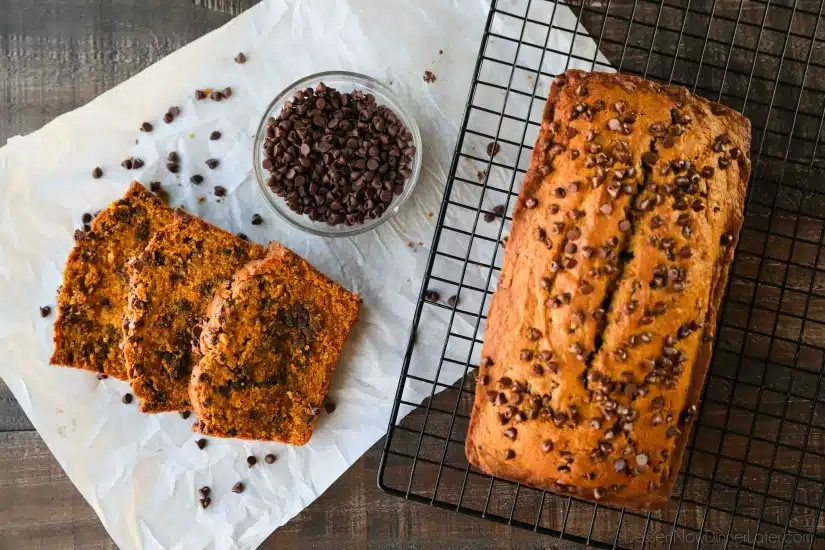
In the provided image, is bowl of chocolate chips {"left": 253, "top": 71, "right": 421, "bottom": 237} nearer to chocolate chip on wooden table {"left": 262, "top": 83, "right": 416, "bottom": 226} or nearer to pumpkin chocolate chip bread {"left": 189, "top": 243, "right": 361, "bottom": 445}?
chocolate chip on wooden table {"left": 262, "top": 83, "right": 416, "bottom": 226}

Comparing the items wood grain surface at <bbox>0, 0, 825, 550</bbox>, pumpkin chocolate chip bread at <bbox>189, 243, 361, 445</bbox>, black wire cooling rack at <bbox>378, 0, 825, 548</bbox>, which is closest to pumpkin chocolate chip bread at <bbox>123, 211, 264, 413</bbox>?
pumpkin chocolate chip bread at <bbox>189, 243, 361, 445</bbox>

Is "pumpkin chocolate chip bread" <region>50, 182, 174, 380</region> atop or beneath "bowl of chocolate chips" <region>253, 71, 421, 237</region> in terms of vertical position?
beneath

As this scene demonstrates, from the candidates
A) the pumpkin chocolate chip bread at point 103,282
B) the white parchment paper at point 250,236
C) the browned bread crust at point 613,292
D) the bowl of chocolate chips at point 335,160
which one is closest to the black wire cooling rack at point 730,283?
the white parchment paper at point 250,236

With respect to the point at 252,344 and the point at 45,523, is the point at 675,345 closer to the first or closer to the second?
the point at 252,344

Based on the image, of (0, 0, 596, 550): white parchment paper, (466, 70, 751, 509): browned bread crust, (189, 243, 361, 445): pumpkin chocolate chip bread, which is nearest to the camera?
(466, 70, 751, 509): browned bread crust

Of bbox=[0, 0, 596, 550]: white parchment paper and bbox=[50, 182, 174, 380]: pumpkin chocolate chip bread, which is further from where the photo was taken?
bbox=[0, 0, 596, 550]: white parchment paper

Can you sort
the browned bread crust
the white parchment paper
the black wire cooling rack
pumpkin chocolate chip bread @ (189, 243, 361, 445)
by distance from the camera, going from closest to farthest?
the browned bread crust → pumpkin chocolate chip bread @ (189, 243, 361, 445) → the black wire cooling rack → the white parchment paper
